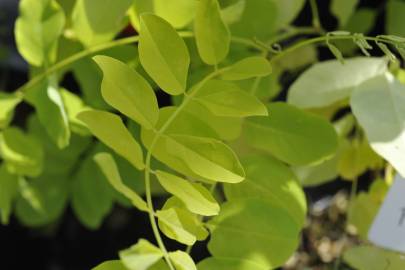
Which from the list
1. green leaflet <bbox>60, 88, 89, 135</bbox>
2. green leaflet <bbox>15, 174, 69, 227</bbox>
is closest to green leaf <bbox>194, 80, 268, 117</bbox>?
green leaflet <bbox>60, 88, 89, 135</bbox>

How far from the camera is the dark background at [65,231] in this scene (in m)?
0.68

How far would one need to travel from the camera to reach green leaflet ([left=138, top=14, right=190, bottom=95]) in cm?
30

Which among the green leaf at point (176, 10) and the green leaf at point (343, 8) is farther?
the green leaf at point (343, 8)

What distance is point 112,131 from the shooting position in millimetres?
317

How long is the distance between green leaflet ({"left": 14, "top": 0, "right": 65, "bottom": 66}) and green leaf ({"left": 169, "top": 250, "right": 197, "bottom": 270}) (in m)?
0.19

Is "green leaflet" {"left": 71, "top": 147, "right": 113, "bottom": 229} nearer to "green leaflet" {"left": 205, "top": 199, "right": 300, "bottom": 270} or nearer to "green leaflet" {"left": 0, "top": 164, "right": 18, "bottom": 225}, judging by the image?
"green leaflet" {"left": 0, "top": 164, "right": 18, "bottom": 225}

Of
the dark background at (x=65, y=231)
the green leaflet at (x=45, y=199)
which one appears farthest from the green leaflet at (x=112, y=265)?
the dark background at (x=65, y=231)

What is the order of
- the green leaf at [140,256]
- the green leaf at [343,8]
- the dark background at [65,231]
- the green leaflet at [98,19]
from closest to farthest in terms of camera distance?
the green leaf at [140,256], the green leaflet at [98,19], the green leaf at [343,8], the dark background at [65,231]

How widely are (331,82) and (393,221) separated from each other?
10 centimetres

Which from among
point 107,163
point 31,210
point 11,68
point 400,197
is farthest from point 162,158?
point 11,68

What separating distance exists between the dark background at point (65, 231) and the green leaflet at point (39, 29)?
0.81 feet

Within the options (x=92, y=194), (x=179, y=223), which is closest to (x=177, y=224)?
(x=179, y=223)

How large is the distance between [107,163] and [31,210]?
283 mm

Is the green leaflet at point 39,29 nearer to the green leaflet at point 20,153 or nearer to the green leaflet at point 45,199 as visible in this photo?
the green leaflet at point 20,153
